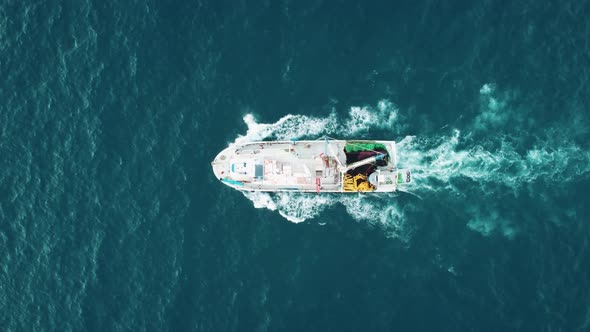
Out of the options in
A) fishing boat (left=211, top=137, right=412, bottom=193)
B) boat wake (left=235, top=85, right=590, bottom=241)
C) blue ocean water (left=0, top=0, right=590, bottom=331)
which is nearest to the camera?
blue ocean water (left=0, top=0, right=590, bottom=331)

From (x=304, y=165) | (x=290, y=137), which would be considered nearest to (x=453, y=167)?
(x=304, y=165)

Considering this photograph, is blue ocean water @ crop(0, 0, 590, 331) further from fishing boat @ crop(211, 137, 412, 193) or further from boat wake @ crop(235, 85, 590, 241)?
fishing boat @ crop(211, 137, 412, 193)

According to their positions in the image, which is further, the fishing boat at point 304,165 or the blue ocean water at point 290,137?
the fishing boat at point 304,165

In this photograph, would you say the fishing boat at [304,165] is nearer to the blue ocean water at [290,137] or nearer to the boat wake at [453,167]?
the boat wake at [453,167]

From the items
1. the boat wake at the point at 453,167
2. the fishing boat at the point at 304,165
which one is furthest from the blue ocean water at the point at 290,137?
the fishing boat at the point at 304,165

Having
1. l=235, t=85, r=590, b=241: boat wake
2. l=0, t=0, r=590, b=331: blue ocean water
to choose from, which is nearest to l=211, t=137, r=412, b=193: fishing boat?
l=235, t=85, r=590, b=241: boat wake
